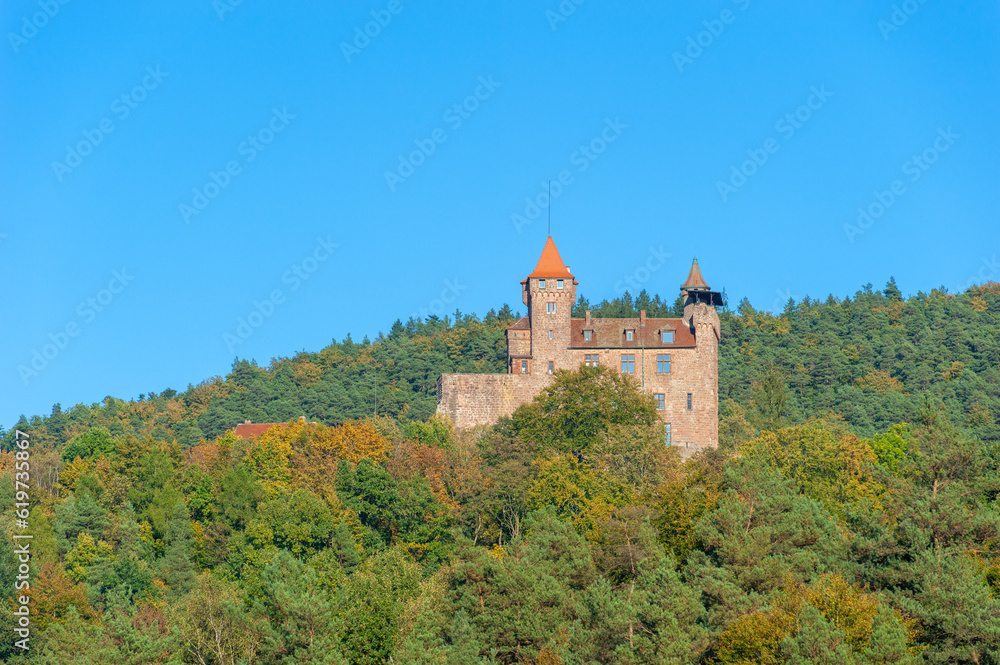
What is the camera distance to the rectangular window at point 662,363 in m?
75.2

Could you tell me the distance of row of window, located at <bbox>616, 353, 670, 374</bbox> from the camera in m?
75.2

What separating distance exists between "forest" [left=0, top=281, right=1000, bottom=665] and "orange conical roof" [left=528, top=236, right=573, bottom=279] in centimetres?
736

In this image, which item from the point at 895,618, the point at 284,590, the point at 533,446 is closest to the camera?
the point at 895,618

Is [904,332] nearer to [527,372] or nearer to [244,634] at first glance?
[527,372]

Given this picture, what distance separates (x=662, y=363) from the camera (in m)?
75.2

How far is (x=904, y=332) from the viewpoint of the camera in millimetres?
122688

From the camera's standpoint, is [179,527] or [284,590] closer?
[284,590]

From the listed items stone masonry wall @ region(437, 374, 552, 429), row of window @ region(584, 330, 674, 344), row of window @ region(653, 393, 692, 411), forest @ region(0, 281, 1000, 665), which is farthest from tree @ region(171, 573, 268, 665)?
row of window @ region(653, 393, 692, 411)

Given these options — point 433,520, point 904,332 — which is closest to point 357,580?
point 433,520

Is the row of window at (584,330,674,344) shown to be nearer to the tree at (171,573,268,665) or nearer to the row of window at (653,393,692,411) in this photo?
the row of window at (653,393,692,411)

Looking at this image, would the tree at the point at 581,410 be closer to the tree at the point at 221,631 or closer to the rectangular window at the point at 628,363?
the rectangular window at the point at 628,363

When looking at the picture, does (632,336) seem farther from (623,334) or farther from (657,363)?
(657,363)

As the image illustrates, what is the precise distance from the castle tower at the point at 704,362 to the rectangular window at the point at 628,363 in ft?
10.9

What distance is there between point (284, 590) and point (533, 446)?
23.0m
